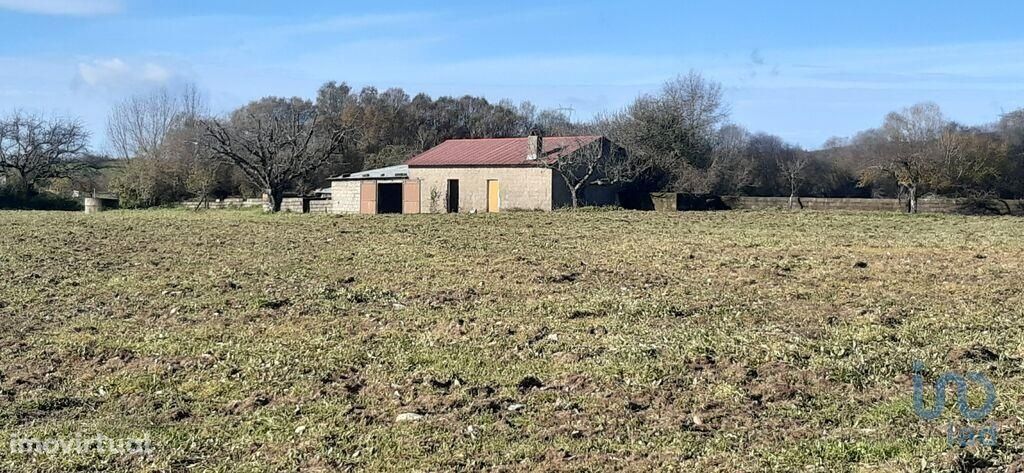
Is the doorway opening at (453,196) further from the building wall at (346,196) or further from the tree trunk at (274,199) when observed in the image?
the tree trunk at (274,199)

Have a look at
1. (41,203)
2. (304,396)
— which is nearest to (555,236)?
(304,396)

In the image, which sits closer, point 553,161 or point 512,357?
point 512,357

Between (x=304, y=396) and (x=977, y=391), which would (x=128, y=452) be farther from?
(x=977, y=391)

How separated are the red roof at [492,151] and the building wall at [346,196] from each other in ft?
8.98

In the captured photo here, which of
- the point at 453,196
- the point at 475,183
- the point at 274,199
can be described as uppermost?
the point at 475,183

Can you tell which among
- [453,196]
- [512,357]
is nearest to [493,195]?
[453,196]

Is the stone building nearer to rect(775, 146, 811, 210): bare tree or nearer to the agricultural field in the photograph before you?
rect(775, 146, 811, 210): bare tree

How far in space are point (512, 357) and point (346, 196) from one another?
33.2 metres

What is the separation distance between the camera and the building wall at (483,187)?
35.8 meters

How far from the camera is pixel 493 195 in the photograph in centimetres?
3700
